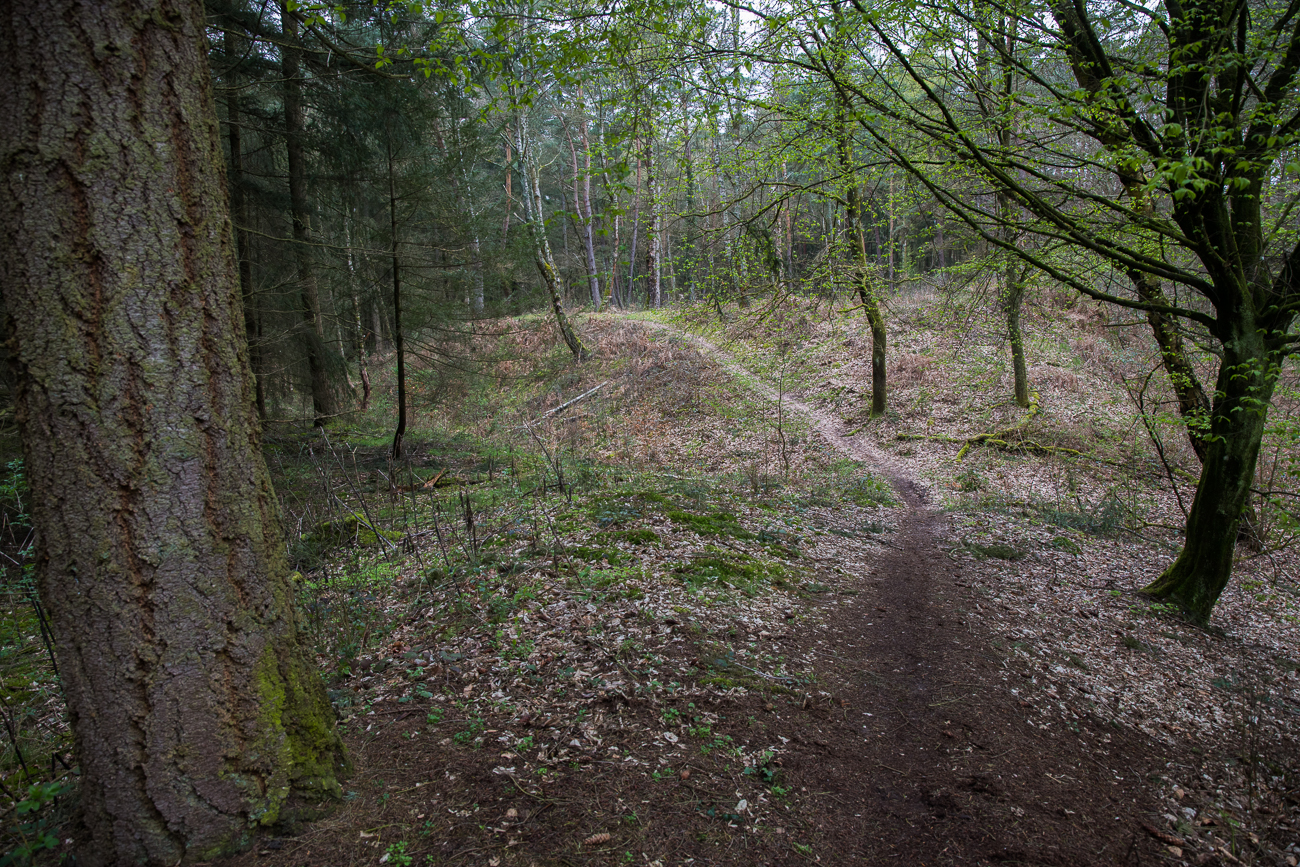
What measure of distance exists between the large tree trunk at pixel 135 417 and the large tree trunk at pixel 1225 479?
753 centimetres

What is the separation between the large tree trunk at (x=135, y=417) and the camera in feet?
6.68

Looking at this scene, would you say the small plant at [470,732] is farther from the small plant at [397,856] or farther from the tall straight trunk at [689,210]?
the tall straight trunk at [689,210]

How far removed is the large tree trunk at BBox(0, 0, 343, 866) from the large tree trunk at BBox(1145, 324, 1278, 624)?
24.7 ft

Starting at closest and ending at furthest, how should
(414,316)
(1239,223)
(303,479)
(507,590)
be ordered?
(507,590) < (1239,223) < (303,479) < (414,316)

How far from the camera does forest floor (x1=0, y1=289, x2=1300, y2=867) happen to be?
112 inches

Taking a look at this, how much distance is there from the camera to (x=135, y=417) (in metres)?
2.12

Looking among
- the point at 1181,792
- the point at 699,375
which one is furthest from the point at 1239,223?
the point at 699,375

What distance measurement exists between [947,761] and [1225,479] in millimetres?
4735

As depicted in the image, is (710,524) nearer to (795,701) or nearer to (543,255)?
(795,701)

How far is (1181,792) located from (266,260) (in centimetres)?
1324

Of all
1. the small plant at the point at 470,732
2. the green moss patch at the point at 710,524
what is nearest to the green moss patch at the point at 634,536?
the green moss patch at the point at 710,524

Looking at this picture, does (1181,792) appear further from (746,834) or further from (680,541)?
(680,541)

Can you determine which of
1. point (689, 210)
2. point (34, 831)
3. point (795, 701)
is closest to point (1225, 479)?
point (795, 701)

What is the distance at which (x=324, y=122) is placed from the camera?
1063 cm
